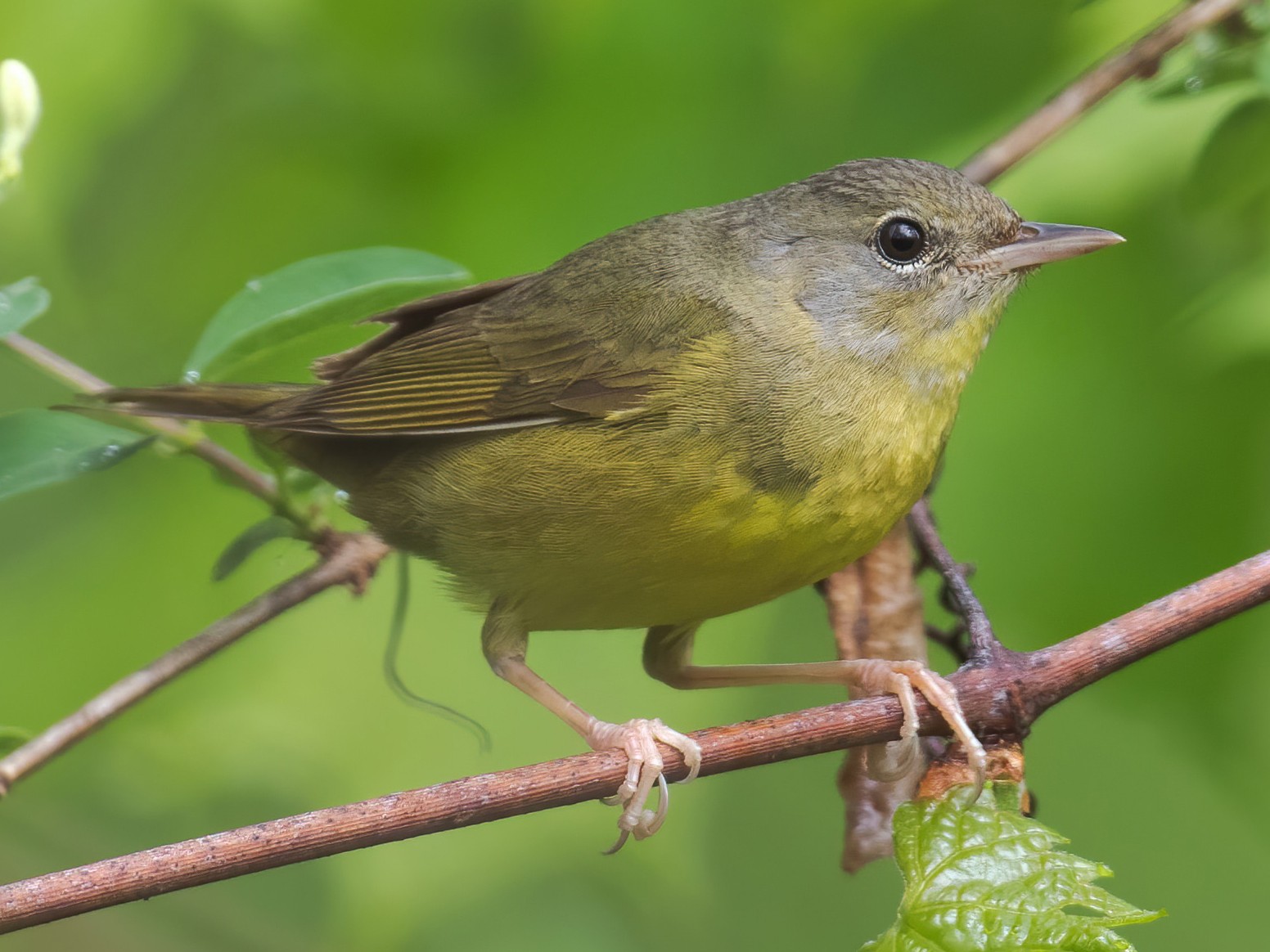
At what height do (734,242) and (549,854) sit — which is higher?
(734,242)

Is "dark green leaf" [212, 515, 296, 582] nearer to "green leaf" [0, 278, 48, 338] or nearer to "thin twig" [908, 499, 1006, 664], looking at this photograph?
"green leaf" [0, 278, 48, 338]

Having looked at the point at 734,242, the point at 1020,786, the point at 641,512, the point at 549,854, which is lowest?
the point at 1020,786

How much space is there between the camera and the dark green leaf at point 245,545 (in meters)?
3.02

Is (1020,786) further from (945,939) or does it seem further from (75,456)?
(75,456)

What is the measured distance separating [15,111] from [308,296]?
0.65 metres

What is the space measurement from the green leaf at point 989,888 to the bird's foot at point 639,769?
67cm

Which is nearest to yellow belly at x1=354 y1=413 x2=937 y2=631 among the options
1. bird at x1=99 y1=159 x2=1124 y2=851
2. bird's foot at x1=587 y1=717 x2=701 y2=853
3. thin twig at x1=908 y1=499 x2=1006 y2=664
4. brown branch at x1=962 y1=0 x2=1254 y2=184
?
bird at x1=99 y1=159 x2=1124 y2=851

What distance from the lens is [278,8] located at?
3.21 metres

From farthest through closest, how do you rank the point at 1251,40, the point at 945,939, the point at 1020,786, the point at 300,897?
the point at 300,897, the point at 1251,40, the point at 1020,786, the point at 945,939

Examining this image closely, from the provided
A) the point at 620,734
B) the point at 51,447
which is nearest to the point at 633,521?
the point at 620,734

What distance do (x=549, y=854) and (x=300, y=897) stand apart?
26.5 inches

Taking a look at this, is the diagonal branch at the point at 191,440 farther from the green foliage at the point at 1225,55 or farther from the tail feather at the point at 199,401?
the green foliage at the point at 1225,55

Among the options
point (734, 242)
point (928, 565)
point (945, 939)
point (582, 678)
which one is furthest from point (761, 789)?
point (945, 939)

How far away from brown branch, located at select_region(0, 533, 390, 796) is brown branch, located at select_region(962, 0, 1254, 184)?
1761 millimetres
